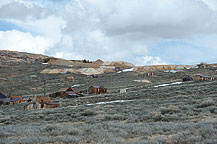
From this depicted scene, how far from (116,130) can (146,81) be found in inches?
2438

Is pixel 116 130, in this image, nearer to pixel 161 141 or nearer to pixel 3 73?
pixel 161 141

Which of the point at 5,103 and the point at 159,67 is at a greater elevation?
the point at 159,67

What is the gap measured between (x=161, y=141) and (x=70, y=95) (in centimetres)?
4511

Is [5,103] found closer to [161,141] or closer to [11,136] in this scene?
[11,136]

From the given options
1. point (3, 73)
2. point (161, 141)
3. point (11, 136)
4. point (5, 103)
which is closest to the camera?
point (161, 141)

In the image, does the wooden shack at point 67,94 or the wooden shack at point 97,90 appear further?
the wooden shack at point 97,90

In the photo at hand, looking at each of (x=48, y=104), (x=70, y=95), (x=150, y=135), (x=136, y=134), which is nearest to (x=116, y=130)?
(x=136, y=134)

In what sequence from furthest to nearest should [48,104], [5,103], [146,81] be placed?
[146,81] → [5,103] → [48,104]

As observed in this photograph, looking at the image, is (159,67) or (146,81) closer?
(146,81)

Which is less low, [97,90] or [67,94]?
[97,90]

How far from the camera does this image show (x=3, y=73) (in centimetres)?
9819

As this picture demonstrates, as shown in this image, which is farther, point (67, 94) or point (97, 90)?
point (97, 90)

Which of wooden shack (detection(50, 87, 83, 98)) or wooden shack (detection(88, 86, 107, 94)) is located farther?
wooden shack (detection(88, 86, 107, 94))

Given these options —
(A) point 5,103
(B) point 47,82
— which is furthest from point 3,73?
(A) point 5,103
